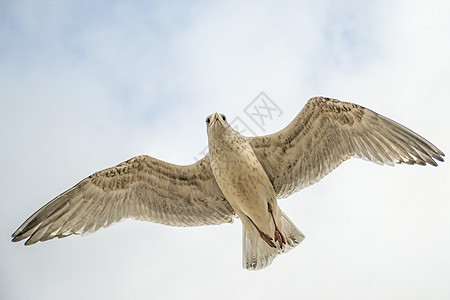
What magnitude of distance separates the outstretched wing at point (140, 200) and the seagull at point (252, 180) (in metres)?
0.02

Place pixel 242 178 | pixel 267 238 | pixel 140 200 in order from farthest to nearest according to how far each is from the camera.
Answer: pixel 140 200 → pixel 267 238 → pixel 242 178

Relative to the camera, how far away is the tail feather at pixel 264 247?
7.61 meters

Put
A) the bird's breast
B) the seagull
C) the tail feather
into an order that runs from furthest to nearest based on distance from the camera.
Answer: the tail feather, the seagull, the bird's breast

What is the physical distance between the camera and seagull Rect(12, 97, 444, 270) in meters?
7.40

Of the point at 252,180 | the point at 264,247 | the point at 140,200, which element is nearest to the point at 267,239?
the point at 264,247

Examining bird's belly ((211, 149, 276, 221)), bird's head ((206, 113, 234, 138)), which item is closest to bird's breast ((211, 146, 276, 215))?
bird's belly ((211, 149, 276, 221))

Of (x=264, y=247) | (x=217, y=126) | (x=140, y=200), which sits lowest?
(x=264, y=247)

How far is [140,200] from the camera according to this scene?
25.9 feet

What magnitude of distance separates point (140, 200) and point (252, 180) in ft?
6.44

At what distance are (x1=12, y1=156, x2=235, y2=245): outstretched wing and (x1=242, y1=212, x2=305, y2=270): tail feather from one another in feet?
1.79

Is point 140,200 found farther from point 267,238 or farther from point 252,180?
point 267,238

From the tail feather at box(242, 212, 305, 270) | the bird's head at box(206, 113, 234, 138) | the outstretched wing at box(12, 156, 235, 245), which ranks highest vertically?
the bird's head at box(206, 113, 234, 138)

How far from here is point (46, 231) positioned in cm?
755

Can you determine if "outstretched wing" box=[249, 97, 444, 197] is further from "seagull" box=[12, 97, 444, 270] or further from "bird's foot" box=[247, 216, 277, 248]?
"bird's foot" box=[247, 216, 277, 248]
